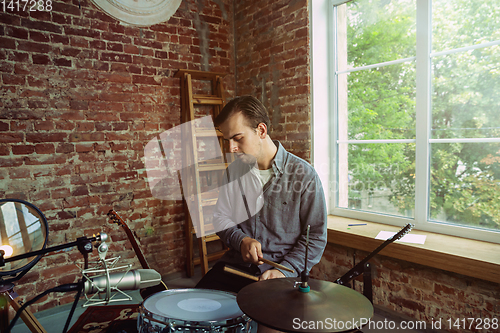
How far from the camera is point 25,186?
7.52 ft

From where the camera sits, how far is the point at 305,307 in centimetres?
92

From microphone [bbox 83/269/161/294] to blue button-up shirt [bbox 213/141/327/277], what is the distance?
0.66m

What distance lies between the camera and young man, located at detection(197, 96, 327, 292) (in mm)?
1647

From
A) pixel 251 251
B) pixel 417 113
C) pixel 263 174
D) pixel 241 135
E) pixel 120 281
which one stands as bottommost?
pixel 251 251

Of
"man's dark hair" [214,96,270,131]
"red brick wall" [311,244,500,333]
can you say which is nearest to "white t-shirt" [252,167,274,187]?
"man's dark hair" [214,96,270,131]

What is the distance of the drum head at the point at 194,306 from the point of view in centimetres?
106

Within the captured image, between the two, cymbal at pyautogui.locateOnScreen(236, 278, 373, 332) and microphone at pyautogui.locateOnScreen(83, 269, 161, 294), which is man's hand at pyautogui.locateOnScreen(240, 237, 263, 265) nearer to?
cymbal at pyautogui.locateOnScreen(236, 278, 373, 332)

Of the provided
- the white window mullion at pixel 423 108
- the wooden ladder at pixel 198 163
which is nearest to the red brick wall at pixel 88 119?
the wooden ladder at pixel 198 163

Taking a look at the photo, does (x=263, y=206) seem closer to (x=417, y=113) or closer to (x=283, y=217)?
(x=283, y=217)

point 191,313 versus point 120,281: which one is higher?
point 120,281

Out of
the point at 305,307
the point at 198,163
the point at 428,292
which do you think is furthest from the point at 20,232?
the point at 428,292

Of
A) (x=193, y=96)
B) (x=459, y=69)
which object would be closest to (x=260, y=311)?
(x=459, y=69)

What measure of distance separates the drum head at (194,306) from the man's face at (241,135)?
0.78 m

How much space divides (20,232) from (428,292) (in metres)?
2.18
